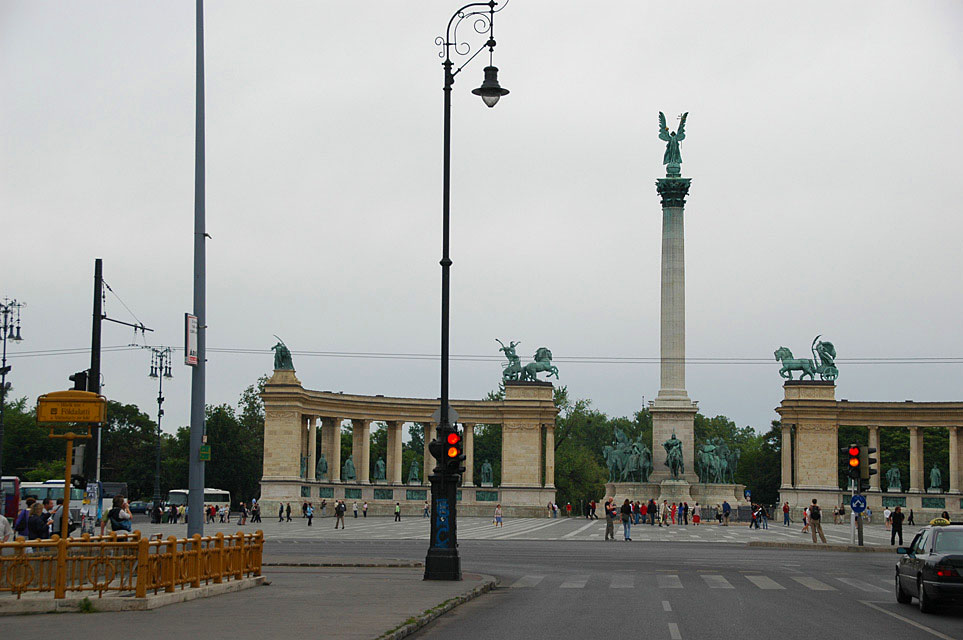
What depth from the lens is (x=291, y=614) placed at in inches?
748

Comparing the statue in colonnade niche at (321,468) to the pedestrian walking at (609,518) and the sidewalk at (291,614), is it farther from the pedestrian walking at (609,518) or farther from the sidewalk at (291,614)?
the sidewalk at (291,614)

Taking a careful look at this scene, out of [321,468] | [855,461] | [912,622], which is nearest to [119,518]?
[912,622]

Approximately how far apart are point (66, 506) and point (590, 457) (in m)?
133

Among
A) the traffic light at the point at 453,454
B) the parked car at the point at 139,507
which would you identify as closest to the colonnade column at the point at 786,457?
the parked car at the point at 139,507

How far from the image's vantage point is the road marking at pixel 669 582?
88.3 feet

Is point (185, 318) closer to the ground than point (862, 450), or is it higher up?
higher up

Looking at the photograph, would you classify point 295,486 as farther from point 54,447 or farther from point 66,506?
point 66,506

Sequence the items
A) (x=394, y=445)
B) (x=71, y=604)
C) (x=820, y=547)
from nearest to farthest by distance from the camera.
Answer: (x=71, y=604)
(x=820, y=547)
(x=394, y=445)

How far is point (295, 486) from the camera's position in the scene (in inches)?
3499

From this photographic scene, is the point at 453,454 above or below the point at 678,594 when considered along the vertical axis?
above

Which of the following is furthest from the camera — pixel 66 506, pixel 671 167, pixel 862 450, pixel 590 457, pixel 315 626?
pixel 590 457

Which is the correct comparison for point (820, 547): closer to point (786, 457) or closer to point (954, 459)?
point (786, 457)

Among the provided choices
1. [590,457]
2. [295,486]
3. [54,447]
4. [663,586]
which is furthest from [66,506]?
[590,457]

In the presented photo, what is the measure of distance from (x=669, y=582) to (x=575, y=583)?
226 centimetres
